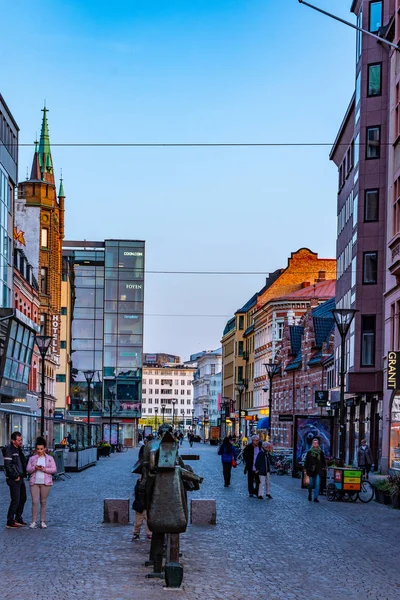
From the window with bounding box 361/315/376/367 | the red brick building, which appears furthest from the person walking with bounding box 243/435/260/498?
the red brick building

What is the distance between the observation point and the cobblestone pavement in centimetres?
1212

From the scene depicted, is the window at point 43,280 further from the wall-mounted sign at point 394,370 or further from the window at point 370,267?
the wall-mounted sign at point 394,370

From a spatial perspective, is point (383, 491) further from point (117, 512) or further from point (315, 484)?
point (117, 512)

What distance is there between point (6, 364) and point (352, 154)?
828 inches

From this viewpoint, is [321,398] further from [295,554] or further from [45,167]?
[45,167]

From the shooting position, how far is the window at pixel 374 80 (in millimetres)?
47500

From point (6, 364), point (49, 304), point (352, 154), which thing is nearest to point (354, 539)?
point (352, 154)

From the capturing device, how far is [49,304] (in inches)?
3477

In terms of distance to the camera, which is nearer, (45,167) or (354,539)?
(354,539)

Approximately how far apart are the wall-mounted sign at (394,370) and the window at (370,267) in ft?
41.3

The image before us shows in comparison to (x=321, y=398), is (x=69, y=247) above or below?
above

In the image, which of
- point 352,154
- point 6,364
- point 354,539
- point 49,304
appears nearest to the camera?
point 354,539

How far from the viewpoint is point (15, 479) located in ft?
63.8

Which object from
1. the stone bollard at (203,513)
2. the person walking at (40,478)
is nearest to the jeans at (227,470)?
the stone bollard at (203,513)
